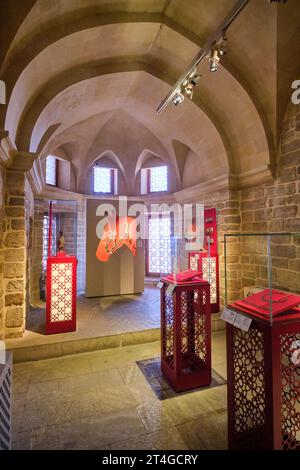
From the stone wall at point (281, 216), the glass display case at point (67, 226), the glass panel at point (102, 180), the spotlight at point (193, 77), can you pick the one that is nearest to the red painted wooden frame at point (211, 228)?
the stone wall at point (281, 216)

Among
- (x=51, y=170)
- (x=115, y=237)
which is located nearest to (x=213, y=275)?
(x=115, y=237)

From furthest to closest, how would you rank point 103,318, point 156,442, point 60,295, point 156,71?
point 103,318 < point 156,71 < point 60,295 < point 156,442

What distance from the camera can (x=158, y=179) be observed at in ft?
22.2

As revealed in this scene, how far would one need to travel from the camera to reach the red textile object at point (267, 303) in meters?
1.43

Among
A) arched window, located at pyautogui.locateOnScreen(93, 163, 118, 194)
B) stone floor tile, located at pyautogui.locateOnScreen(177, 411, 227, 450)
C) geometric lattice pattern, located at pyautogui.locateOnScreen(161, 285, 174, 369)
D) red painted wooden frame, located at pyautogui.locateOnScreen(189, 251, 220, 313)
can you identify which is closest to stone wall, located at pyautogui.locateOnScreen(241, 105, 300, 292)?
red painted wooden frame, located at pyautogui.locateOnScreen(189, 251, 220, 313)

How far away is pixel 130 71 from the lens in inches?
141

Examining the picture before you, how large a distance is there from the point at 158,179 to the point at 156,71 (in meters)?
3.22

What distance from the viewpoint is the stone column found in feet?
9.84

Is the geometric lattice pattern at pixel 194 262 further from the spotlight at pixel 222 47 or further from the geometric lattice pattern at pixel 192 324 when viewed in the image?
the spotlight at pixel 222 47

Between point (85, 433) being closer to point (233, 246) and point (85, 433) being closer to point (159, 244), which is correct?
point (233, 246)

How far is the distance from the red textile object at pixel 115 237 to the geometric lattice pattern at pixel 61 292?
179 centimetres

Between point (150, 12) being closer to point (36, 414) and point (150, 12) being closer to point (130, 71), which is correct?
point (130, 71)

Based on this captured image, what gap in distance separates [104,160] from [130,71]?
317cm

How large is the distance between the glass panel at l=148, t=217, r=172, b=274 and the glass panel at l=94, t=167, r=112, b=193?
1534 millimetres
